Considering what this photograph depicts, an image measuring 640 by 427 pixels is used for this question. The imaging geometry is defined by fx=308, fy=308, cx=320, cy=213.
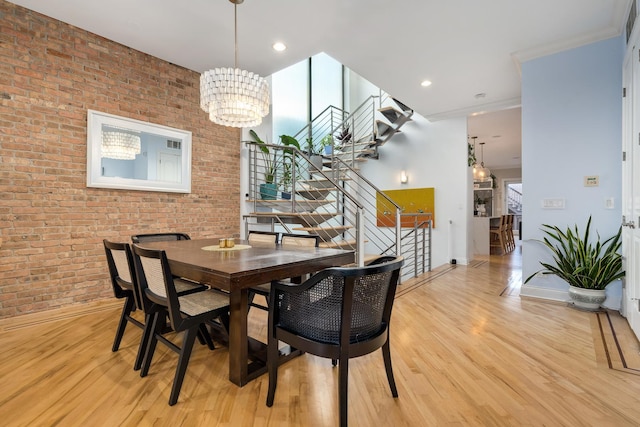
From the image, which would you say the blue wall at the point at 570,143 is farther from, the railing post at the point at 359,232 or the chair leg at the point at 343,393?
the chair leg at the point at 343,393

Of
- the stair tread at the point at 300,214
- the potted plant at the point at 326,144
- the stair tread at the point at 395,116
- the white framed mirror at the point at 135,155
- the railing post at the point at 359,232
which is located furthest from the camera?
the potted plant at the point at 326,144

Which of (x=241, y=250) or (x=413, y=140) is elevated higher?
(x=413, y=140)

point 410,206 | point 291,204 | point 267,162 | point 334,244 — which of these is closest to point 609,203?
point 334,244

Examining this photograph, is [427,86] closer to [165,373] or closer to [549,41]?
[549,41]

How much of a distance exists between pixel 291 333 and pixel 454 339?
1.55 metres

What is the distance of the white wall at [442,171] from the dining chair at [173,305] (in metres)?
5.08

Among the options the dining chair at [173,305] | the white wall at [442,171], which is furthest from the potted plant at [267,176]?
the white wall at [442,171]

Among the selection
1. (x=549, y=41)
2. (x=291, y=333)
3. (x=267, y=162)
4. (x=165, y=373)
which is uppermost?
(x=549, y=41)

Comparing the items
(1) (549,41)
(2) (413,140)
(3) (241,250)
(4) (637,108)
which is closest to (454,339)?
(3) (241,250)

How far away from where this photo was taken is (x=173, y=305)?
1.66 meters

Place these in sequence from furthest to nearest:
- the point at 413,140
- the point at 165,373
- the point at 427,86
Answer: the point at 413,140 → the point at 427,86 → the point at 165,373

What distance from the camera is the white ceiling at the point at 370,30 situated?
2.85 m

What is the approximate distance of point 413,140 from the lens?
6.46 metres

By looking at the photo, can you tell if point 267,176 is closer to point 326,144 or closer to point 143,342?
point 326,144
